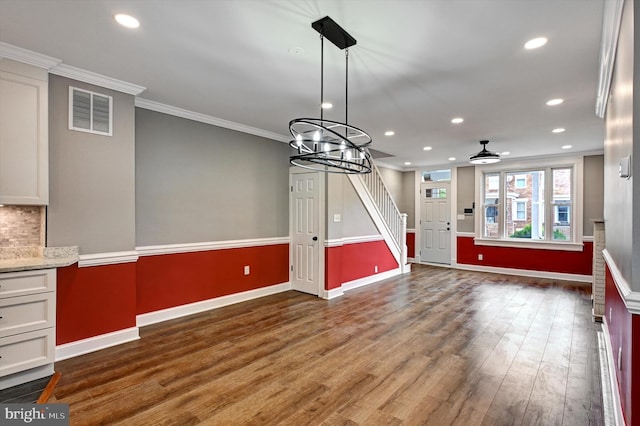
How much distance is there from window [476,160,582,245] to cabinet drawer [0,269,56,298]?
7769mm

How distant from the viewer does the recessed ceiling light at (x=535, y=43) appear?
2326 mm

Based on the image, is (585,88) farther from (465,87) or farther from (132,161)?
(132,161)

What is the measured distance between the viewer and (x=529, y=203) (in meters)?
6.99

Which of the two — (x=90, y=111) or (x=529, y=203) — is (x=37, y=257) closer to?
(x=90, y=111)

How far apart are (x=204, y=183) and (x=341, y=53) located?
260 cm

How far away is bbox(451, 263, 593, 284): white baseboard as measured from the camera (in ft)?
20.9

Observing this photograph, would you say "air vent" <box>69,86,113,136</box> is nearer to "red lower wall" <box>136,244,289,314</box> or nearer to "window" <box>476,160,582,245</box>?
"red lower wall" <box>136,244,289,314</box>

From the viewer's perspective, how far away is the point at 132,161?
11.0 ft

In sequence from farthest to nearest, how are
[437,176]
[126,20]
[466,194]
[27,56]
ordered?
[437,176] < [466,194] < [27,56] < [126,20]

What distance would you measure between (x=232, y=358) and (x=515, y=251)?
6636mm

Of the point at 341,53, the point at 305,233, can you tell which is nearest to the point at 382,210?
the point at 305,233

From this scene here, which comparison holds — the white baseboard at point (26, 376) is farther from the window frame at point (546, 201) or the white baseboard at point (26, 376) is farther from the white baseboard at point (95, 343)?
the window frame at point (546, 201)

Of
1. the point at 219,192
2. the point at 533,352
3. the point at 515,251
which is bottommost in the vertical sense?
the point at 533,352

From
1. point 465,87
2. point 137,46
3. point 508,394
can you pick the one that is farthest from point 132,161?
point 508,394
